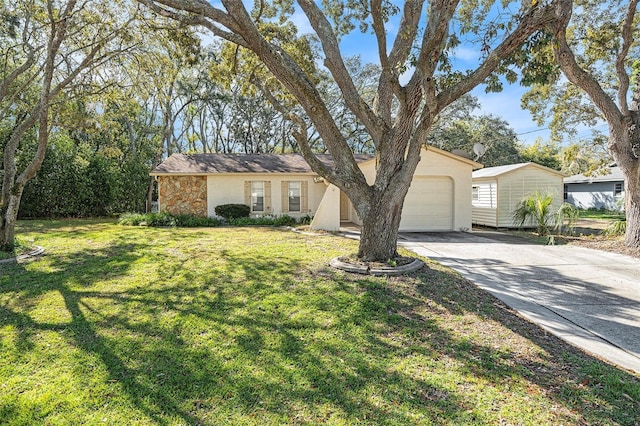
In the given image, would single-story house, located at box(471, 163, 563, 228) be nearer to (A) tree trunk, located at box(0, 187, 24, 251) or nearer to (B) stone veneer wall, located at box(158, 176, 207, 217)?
(B) stone veneer wall, located at box(158, 176, 207, 217)

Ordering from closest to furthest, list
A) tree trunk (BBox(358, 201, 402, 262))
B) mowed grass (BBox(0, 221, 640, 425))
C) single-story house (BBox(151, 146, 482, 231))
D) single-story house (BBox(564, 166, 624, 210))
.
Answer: mowed grass (BBox(0, 221, 640, 425)) → tree trunk (BBox(358, 201, 402, 262)) → single-story house (BBox(151, 146, 482, 231)) → single-story house (BBox(564, 166, 624, 210))

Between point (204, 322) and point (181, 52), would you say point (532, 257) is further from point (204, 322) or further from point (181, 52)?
point (181, 52)

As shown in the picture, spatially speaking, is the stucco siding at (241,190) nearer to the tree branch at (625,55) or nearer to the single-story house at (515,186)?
the single-story house at (515,186)

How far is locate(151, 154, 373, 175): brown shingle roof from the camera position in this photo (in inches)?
645

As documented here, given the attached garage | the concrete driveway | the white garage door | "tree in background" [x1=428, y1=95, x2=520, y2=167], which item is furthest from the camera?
"tree in background" [x1=428, y1=95, x2=520, y2=167]

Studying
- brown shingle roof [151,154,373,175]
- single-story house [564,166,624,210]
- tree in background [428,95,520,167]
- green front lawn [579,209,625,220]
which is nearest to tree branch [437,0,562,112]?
brown shingle roof [151,154,373,175]

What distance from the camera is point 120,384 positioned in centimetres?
317

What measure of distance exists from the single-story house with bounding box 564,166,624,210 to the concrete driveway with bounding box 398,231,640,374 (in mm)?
20864

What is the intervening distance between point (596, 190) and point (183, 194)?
1204 inches

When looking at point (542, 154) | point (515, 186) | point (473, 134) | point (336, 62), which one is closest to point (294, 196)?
point (515, 186)

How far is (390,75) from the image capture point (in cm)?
654

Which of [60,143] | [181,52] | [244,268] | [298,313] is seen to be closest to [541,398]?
[298,313]

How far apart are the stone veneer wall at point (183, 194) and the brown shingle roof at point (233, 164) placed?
50cm

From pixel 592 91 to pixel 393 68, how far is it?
6.03 m
